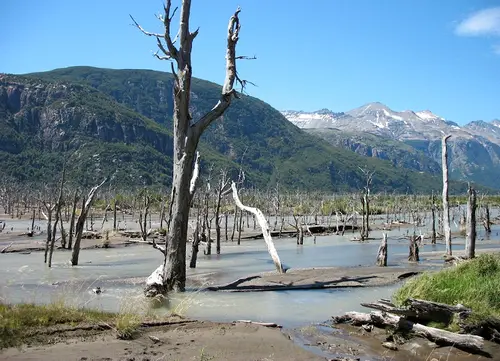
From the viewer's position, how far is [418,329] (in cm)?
926

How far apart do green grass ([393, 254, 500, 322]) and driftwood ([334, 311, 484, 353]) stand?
40.0 inches

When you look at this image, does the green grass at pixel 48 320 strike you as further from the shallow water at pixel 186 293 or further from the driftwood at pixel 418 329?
the driftwood at pixel 418 329

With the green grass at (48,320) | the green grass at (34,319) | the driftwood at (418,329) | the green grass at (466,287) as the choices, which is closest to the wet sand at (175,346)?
the green grass at (48,320)

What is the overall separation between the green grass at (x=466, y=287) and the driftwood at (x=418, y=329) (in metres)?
1.02

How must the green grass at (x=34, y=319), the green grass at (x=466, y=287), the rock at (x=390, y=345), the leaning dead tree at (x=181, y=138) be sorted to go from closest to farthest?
1. the green grass at (x=34, y=319)
2. the rock at (x=390, y=345)
3. the green grass at (x=466, y=287)
4. the leaning dead tree at (x=181, y=138)

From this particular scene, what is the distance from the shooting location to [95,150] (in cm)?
17488

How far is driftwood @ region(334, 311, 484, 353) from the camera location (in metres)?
8.58

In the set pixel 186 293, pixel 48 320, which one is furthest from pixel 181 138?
pixel 48 320

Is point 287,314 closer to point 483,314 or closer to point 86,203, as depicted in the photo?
point 483,314

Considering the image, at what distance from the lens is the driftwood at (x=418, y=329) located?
28.1 ft

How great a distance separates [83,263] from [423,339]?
2142cm

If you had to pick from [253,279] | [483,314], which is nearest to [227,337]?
[483,314]

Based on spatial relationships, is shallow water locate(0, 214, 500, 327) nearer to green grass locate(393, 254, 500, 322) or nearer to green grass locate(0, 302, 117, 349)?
green grass locate(0, 302, 117, 349)

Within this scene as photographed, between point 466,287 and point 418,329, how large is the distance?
2648 millimetres
